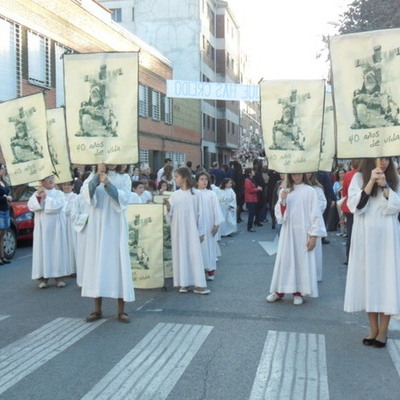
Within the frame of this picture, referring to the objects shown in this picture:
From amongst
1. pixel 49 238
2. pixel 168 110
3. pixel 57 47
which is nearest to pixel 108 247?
pixel 49 238

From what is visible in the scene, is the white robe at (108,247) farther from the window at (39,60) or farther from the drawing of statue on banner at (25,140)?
the window at (39,60)

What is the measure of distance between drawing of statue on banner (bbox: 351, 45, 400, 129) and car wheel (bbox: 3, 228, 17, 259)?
8.25 m

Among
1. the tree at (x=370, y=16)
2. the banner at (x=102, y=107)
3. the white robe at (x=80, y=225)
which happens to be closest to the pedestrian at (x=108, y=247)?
the banner at (x=102, y=107)

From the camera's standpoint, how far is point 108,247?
627cm

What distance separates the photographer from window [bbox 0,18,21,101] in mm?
17391

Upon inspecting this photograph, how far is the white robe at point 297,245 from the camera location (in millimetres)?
7160

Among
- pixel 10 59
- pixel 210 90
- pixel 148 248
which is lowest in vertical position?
pixel 148 248

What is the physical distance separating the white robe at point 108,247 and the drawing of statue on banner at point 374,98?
272cm

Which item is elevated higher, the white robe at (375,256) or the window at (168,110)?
the window at (168,110)

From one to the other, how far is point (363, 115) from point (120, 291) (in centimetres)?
322

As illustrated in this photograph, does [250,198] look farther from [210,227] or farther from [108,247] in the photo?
[108,247]

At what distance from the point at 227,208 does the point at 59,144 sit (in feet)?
24.4

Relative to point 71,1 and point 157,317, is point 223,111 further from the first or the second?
point 157,317

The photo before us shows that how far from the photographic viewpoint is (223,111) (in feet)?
160
